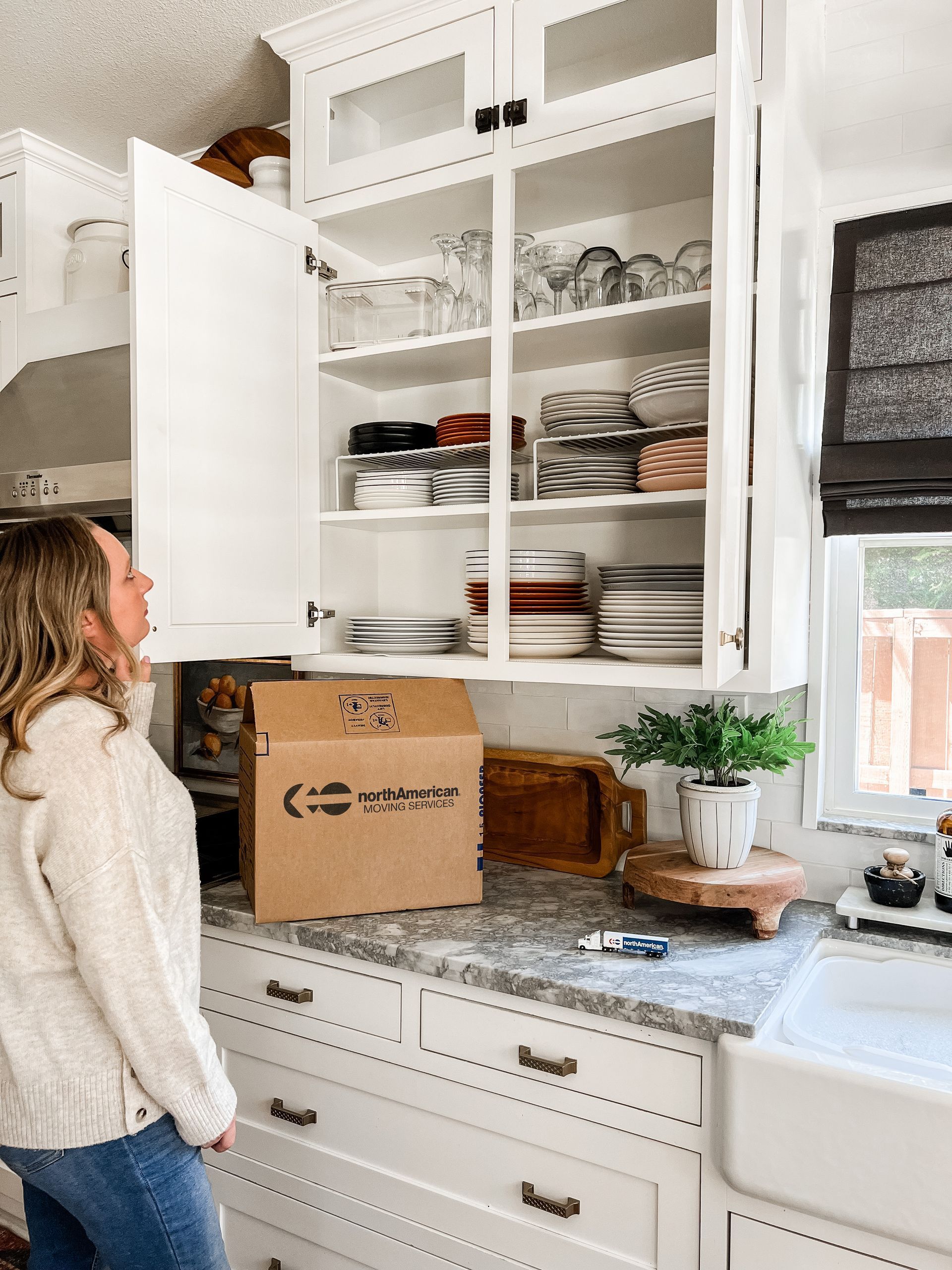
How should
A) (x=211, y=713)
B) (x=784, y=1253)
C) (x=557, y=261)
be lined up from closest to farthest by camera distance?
(x=784, y=1253) < (x=557, y=261) < (x=211, y=713)

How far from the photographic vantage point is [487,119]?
5.88 feet

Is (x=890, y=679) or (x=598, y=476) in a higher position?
(x=598, y=476)

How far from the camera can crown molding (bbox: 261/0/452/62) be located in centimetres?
187

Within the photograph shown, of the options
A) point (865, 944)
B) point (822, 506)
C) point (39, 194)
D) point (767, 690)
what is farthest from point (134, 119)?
point (865, 944)

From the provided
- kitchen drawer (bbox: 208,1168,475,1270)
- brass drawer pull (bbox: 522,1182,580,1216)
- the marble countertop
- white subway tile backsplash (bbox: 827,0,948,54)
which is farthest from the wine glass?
kitchen drawer (bbox: 208,1168,475,1270)

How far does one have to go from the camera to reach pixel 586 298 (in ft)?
5.99

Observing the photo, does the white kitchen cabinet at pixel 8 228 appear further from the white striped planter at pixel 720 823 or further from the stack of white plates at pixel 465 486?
the white striped planter at pixel 720 823

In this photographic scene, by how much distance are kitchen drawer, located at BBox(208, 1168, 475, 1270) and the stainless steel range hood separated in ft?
4.88

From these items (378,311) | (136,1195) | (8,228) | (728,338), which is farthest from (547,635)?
(8,228)

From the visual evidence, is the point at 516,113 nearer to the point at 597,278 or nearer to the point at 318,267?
the point at 597,278

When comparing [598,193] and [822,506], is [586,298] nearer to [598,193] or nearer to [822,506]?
[598,193]

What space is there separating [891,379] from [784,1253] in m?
1.50

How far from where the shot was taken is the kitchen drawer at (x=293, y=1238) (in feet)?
5.32

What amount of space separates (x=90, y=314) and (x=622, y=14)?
135cm
